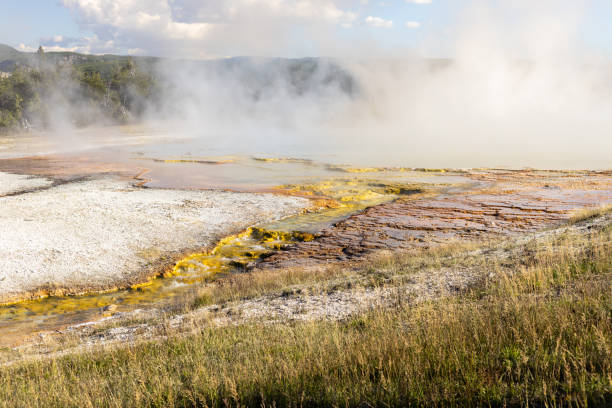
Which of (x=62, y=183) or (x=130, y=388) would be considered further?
(x=62, y=183)

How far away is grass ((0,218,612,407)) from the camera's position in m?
2.74

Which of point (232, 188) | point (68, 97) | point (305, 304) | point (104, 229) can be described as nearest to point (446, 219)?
point (305, 304)

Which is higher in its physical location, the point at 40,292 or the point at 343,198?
the point at 343,198

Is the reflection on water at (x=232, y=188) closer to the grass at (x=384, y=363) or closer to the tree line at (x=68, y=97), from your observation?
the grass at (x=384, y=363)

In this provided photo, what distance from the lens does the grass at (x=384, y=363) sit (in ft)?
9.00

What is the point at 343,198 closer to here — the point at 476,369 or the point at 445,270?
the point at 445,270

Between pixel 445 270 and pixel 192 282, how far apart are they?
5799mm


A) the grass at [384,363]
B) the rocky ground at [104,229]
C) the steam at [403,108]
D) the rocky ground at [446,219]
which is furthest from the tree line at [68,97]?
the grass at [384,363]

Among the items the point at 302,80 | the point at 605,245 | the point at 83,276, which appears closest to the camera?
the point at 605,245

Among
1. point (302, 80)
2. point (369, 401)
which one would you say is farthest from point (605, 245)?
point (302, 80)

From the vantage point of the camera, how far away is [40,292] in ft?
30.7

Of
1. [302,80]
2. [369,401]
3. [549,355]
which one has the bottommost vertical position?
[369,401]

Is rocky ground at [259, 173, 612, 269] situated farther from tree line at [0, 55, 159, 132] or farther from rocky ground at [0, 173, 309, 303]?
tree line at [0, 55, 159, 132]

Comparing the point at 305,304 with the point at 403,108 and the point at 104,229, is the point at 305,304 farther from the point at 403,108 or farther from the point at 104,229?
the point at 403,108
